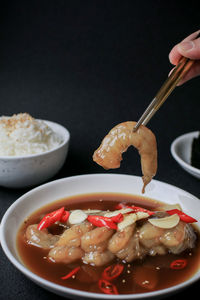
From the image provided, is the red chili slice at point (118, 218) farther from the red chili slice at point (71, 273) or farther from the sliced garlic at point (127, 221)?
the red chili slice at point (71, 273)

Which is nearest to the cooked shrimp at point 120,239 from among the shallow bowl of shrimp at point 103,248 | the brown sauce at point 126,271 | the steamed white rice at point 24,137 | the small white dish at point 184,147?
the shallow bowl of shrimp at point 103,248

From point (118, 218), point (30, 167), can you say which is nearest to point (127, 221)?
point (118, 218)

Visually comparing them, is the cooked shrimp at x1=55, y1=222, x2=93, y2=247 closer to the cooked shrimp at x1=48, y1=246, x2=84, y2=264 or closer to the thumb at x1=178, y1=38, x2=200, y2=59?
the cooked shrimp at x1=48, y1=246, x2=84, y2=264

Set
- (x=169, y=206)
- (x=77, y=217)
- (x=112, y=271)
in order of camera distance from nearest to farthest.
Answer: (x=112, y=271)
(x=77, y=217)
(x=169, y=206)

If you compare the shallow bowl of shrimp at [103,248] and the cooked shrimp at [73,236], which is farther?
the cooked shrimp at [73,236]

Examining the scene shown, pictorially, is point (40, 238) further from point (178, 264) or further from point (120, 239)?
point (178, 264)

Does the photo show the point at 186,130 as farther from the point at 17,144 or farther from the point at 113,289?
the point at 113,289
